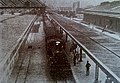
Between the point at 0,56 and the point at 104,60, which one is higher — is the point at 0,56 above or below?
above

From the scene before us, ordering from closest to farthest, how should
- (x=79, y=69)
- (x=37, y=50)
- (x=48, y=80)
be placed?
(x=48, y=80) < (x=79, y=69) < (x=37, y=50)

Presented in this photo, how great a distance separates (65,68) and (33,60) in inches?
219

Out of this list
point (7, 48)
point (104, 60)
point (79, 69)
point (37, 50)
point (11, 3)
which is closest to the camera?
point (11, 3)

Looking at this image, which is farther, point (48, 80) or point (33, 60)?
point (33, 60)

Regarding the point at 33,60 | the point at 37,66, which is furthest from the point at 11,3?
the point at 33,60

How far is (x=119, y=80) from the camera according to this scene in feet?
21.6

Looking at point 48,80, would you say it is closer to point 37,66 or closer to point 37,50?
point 37,66

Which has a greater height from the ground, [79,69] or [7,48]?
[7,48]

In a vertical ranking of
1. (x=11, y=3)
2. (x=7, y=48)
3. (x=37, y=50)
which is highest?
(x=11, y=3)

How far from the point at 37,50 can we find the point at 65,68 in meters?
9.77

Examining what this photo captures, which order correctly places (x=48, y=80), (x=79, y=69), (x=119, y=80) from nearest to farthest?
(x=119, y=80) → (x=48, y=80) → (x=79, y=69)

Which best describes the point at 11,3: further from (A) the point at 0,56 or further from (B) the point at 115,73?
(B) the point at 115,73

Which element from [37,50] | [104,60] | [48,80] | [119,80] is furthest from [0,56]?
[37,50]

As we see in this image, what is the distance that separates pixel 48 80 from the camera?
13688 mm
